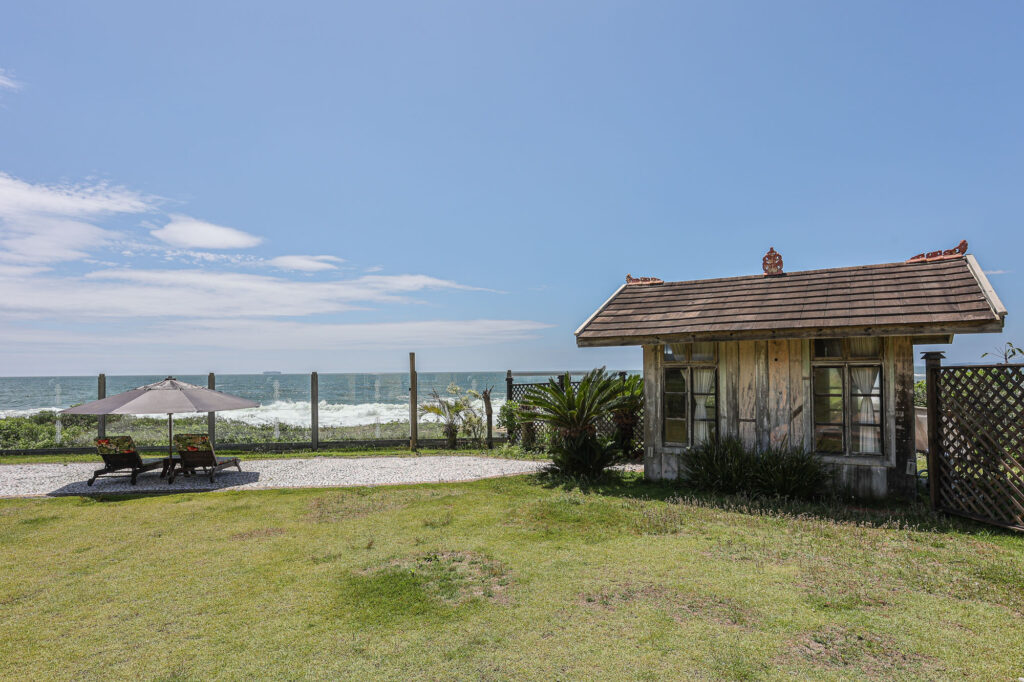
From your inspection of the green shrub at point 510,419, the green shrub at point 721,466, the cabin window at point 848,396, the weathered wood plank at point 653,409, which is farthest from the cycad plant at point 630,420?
the cabin window at point 848,396

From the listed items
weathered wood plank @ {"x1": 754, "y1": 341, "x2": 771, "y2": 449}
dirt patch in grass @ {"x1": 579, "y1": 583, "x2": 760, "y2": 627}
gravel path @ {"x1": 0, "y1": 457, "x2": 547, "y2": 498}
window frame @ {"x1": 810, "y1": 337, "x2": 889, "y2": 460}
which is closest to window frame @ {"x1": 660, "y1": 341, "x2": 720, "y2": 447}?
weathered wood plank @ {"x1": 754, "y1": 341, "x2": 771, "y2": 449}

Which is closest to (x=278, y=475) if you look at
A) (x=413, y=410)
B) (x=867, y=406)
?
(x=413, y=410)

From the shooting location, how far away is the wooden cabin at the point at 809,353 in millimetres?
7680

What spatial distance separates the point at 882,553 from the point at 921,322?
3316 millimetres

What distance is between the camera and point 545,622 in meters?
4.03

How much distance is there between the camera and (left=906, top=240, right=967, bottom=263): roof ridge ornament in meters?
8.70

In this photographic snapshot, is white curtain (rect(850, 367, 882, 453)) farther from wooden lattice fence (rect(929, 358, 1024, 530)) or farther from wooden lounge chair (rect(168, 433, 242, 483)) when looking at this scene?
wooden lounge chair (rect(168, 433, 242, 483))

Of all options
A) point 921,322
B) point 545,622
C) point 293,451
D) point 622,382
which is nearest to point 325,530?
point 545,622

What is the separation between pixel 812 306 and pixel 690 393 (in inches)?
89.4

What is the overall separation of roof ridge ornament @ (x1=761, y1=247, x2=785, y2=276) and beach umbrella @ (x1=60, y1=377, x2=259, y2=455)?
986cm

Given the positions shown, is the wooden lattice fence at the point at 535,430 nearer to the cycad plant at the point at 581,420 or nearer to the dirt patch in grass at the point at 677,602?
the cycad plant at the point at 581,420

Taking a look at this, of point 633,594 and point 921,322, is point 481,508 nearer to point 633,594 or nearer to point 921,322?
point 633,594

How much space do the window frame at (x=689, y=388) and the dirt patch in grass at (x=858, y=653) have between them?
5.20 meters

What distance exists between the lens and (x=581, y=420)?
384 inches
